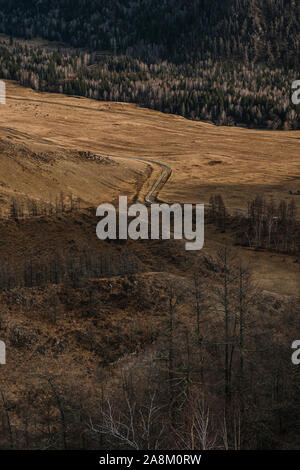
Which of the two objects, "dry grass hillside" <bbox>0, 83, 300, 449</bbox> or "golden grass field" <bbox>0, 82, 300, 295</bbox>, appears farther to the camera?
"golden grass field" <bbox>0, 82, 300, 295</bbox>

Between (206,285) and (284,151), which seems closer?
(206,285)

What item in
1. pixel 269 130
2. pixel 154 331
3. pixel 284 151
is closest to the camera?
pixel 154 331

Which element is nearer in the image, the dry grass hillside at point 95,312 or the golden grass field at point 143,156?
the dry grass hillside at point 95,312

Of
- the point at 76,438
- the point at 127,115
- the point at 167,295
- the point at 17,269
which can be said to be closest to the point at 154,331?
the point at 167,295

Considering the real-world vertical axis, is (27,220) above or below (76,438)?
above

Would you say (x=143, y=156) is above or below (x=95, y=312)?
below

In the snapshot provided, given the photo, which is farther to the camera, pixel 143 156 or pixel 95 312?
pixel 143 156

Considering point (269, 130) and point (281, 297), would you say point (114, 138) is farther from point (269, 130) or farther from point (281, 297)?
point (281, 297)
